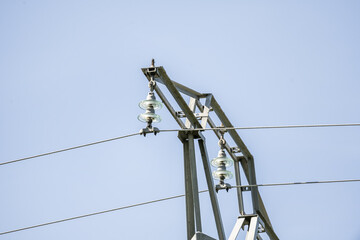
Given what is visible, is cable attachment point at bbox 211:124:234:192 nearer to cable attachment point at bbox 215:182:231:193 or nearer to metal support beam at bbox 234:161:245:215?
cable attachment point at bbox 215:182:231:193

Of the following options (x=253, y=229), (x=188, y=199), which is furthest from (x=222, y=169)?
(x=188, y=199)

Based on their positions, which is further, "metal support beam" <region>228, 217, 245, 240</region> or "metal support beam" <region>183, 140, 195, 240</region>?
"metal support beam" <region>228, 217, 245, 240</region>

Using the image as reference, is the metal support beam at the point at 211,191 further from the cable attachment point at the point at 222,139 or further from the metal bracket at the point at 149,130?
the cable attachment point at the point at 222,139

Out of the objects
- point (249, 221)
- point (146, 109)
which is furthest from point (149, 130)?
point (249, 221)

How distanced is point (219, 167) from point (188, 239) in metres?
1.93

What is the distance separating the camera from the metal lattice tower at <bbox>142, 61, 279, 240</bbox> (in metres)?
10.4

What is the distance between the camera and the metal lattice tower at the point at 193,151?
10398 mm

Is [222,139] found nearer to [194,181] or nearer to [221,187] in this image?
[221,187]

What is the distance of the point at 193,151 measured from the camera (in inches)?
426

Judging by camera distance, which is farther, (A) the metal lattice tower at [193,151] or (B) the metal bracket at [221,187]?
(B) the metal bracket at [221,187]

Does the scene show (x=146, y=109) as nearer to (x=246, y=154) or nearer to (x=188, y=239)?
(x=188, y=239)

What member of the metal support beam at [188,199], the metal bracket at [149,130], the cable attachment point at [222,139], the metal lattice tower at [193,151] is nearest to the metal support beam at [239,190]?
the metal lattice tower at [193,151]

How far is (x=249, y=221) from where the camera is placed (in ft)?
40.9

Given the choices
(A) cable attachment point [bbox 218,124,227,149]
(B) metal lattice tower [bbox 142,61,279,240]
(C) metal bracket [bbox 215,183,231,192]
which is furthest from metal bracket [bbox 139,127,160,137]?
(A) cable attachment point [bbox 218,124,227,149]
